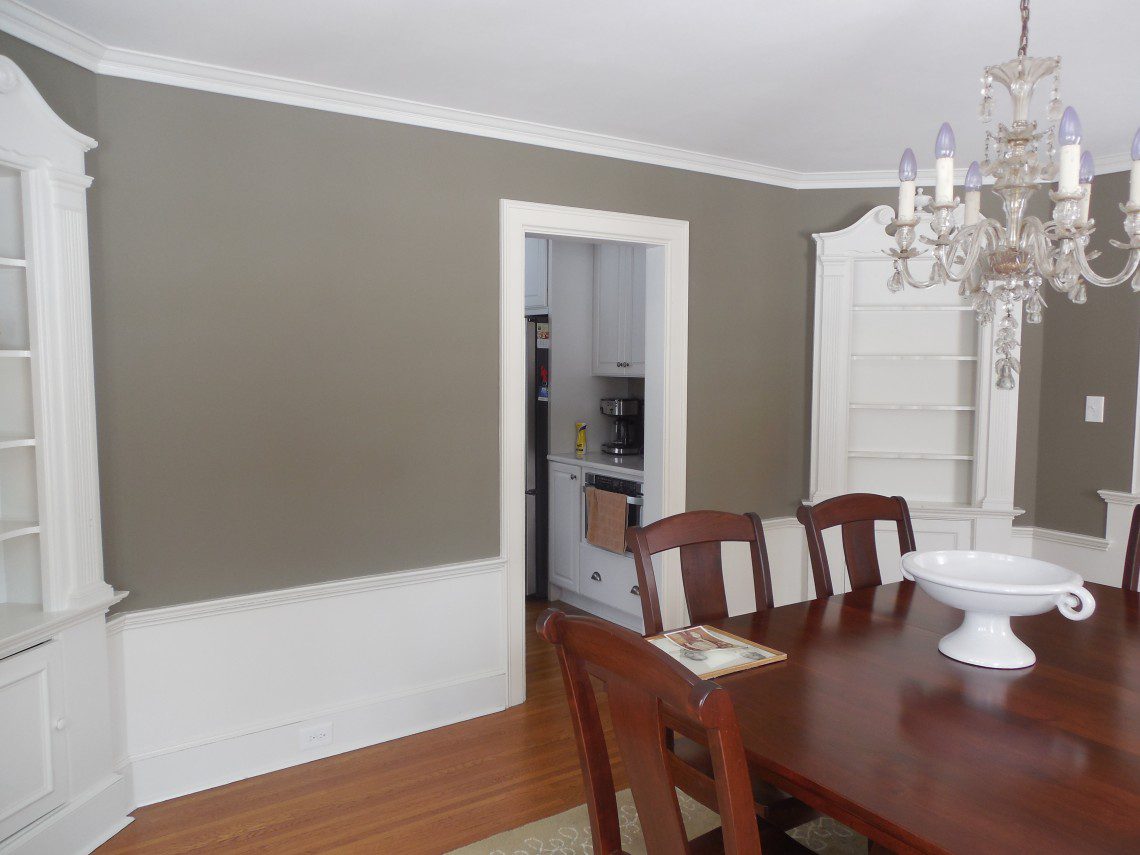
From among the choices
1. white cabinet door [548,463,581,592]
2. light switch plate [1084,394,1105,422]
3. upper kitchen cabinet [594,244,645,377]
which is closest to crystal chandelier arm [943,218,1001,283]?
light switch plate [1084,394,1105,422]

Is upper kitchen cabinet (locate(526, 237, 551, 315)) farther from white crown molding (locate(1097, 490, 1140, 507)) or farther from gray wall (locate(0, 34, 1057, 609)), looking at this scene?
white crown molding (locate(1097, 490, 1140, 507))

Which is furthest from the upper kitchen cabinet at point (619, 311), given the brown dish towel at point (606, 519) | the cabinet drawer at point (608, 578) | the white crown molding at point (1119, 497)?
the white crown molding at point (1119, 497)

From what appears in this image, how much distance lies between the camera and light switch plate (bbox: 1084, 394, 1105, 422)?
3.97 meters

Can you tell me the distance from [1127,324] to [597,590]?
3013 mm

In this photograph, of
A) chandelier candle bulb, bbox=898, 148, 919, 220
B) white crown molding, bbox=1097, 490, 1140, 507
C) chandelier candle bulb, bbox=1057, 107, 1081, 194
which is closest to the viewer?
chandelier candle bulb, bbox=1057, 107, 1081, 194

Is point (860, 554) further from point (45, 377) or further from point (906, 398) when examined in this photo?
point (45, 377)

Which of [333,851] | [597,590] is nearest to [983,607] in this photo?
[333,851]

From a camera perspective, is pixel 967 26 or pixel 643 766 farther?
pixel 967 26

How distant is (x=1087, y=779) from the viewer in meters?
1.39

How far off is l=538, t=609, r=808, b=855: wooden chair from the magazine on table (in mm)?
285

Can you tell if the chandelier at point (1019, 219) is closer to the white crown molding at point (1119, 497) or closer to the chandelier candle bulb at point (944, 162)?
the chandelier candle bulb at point (944, 162)

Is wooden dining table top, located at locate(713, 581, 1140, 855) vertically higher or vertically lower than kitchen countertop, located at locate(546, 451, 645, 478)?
lower

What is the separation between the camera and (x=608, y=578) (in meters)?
4.61

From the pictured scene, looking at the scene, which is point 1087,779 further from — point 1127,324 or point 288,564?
point 1127,324
